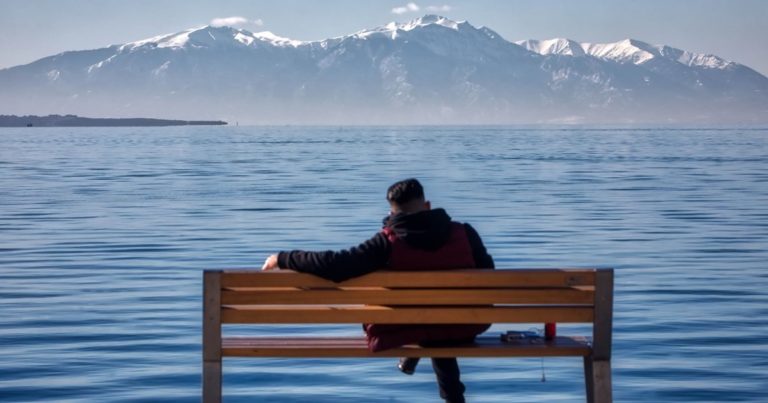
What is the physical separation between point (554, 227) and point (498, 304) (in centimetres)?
2011

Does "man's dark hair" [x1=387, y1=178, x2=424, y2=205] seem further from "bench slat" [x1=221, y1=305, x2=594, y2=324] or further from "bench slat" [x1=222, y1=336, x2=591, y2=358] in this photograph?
"bench slat" [x1=222, y1=336, x2=591, y2=358]

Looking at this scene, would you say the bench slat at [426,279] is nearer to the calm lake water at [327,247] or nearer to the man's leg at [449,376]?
the man's leg at [449,376]

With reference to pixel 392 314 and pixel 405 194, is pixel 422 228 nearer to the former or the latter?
pixel 405 194

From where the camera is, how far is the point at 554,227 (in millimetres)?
27406

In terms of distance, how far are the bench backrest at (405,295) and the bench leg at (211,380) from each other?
0.20 metres

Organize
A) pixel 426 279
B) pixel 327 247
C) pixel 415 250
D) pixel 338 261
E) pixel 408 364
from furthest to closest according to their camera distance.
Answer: pixel 327 247 < pixel 408 364 < pixel 415 250 < pixel 426 279 < pixel 338 261

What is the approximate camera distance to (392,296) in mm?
7258

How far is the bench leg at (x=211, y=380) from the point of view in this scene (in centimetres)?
735

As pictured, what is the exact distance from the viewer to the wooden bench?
721 cm

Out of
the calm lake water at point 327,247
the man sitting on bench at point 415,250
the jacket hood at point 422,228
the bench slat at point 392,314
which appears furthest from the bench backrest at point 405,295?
the calm lake water at point 327,247

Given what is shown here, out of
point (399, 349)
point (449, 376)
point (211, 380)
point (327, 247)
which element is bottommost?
point (327, 247)

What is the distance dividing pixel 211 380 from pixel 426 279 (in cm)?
113

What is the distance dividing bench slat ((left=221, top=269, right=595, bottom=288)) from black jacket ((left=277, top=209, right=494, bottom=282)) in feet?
0.17

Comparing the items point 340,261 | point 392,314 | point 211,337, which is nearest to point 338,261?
point 340,261
